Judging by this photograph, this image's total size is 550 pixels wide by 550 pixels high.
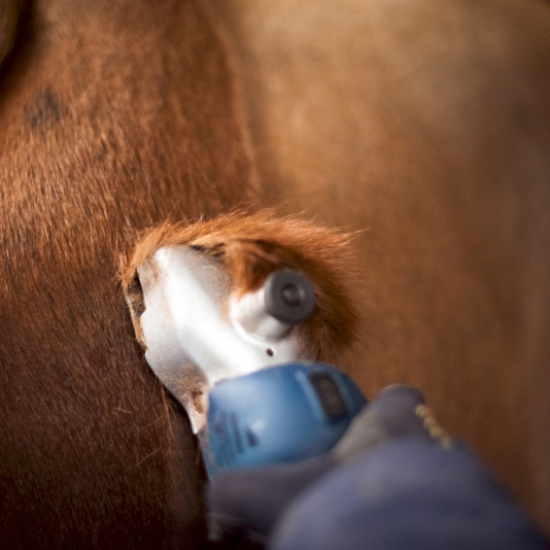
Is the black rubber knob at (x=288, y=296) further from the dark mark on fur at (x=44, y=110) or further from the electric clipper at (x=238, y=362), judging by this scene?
the dark mark on fur at (x=44, y=110)

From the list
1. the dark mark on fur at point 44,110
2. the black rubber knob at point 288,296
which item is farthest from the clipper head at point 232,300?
the dark mark on fur at point 44,110

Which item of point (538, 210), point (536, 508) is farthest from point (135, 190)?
point (536, 508)

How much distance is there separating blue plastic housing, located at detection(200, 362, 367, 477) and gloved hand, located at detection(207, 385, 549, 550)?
0.03m

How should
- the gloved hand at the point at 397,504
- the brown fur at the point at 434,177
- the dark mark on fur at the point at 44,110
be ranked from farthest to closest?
the brown fur at the point at 434,177, the dark mark on fur at the point at 44,110, the gloved hand at the point at 397,504

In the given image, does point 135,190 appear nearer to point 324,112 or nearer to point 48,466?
point 48,466

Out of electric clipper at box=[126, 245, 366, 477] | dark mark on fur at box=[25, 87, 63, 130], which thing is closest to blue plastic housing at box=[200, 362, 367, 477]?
electric clipper at box=[126, 245, 366, 477]

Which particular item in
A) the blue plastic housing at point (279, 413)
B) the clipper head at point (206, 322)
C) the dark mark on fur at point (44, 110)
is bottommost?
the blue plastic housing at point (279, 413)

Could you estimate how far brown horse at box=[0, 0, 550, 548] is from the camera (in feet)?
1.40

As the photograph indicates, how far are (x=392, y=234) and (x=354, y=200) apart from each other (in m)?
0.08

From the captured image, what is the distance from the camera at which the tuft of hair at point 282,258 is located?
0.39 m

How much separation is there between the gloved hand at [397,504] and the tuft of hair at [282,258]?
136 mm

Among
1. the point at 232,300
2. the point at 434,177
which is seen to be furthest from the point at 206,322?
the point at 434,177

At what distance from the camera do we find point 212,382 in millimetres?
380

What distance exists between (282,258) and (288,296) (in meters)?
0.05
